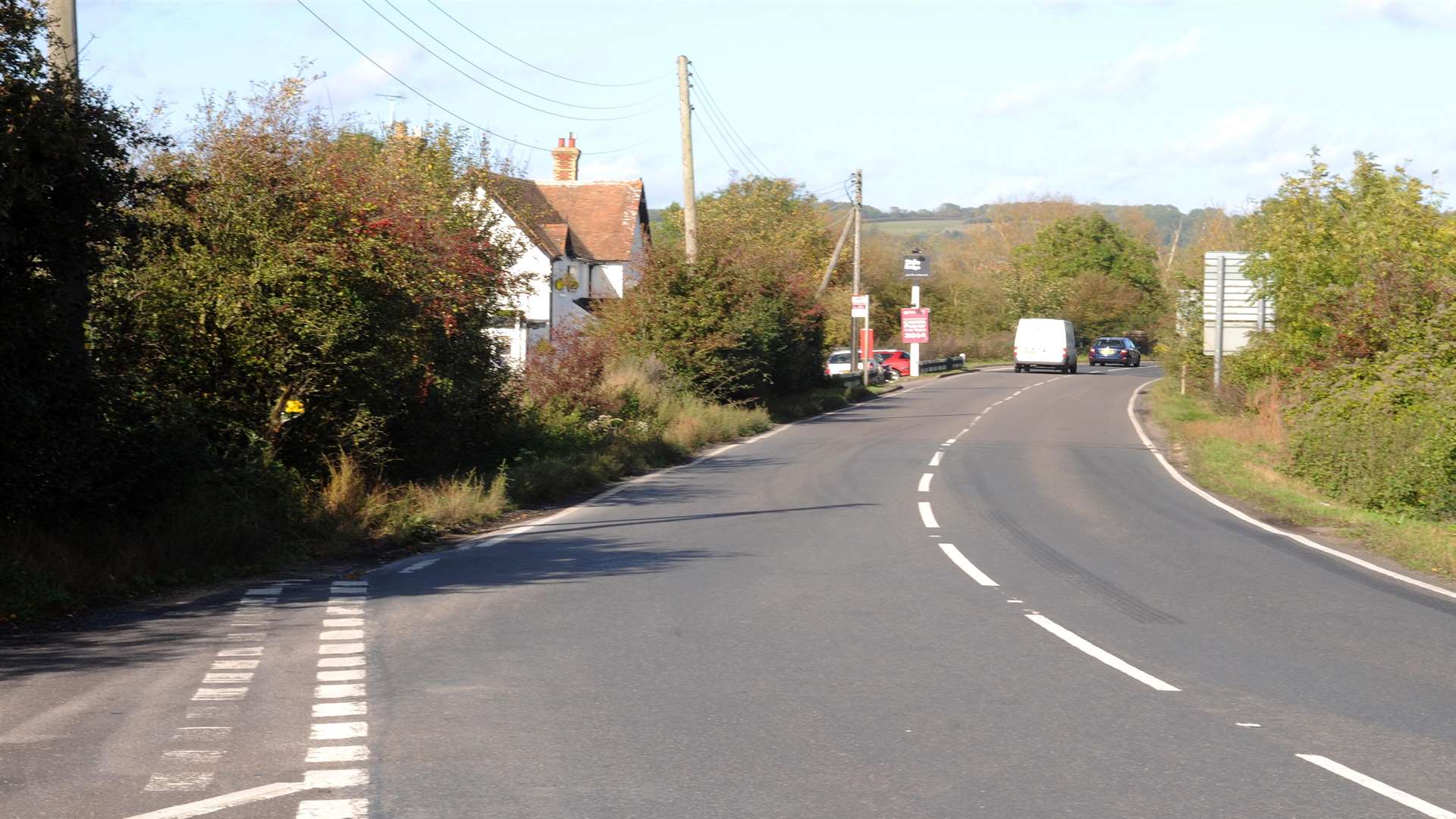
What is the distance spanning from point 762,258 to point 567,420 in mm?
15362

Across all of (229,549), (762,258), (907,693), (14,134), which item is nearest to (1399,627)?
(907,693)

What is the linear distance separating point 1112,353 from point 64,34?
70.3m

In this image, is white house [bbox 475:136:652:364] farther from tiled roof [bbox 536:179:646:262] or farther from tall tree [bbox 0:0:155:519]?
tall tree [bbox 0:0:155:519]

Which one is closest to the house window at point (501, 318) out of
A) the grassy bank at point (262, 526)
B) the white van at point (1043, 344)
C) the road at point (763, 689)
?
the grassy bank at point (262, 526)

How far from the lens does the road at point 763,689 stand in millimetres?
5297

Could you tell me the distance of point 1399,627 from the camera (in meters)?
9.40

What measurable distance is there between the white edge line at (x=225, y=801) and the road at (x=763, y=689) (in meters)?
0.02

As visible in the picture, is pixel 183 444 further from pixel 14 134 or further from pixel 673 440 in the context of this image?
pixel 673 440

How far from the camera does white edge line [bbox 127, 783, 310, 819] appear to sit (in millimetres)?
4863

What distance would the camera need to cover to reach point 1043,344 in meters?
64.1

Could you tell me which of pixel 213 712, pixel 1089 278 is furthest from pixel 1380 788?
pixel 1089 278

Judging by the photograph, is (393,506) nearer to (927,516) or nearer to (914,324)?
(927,516)

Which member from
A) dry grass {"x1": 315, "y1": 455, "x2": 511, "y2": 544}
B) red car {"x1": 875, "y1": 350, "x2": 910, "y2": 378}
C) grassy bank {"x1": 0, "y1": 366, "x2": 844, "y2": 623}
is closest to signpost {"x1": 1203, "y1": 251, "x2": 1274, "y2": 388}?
grassy bank {"x1": 0, "y1": 366, "x2": 844, "y2": 623}

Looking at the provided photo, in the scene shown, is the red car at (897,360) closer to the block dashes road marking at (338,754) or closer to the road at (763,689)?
the road at (763,689)
